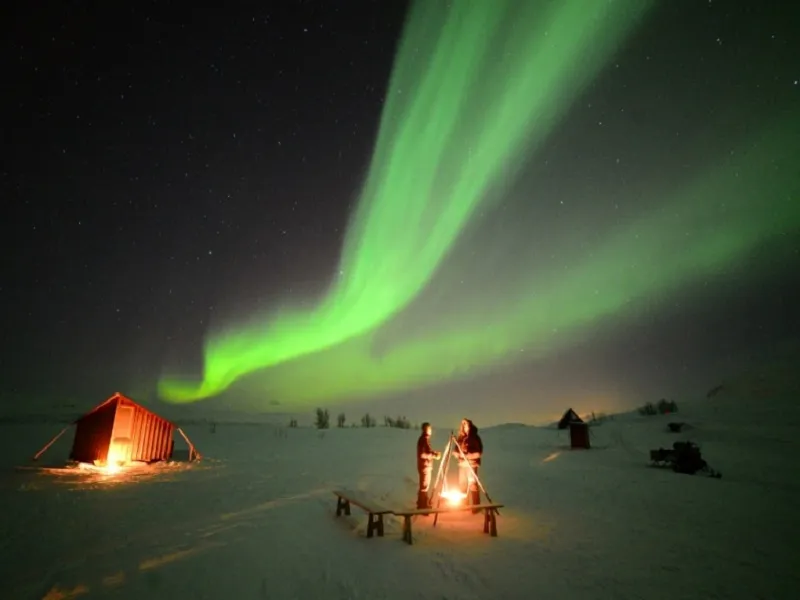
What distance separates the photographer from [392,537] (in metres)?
9.98

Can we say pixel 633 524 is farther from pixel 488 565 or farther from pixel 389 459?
pixel 389 459

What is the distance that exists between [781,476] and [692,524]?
10.8 metres

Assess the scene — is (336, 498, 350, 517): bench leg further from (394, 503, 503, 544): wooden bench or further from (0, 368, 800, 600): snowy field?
(394, 503, 503, 544): wooden bench

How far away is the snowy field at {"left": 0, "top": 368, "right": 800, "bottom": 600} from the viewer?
7.01 m

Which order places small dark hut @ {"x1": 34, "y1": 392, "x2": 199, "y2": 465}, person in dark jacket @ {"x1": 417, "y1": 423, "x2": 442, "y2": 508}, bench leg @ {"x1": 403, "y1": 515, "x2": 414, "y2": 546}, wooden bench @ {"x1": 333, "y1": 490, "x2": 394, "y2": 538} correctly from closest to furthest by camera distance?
bench leg @ {"x1": 403, "y1": 515, "x2": 414, "y2": 546} < wooden bench @ {"x1": 333, "y1": 490, "x2": 394, "y2": 538} < person in dark jacket @ {"x1": 417, "y1": 423, "x2": 442, "y2": 508} < small dark hut @ {"x1": 34, "y1": 392, "x2": 199, "y2": 465}

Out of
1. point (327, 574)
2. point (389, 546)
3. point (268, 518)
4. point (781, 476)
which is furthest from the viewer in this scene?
point (781, 476)

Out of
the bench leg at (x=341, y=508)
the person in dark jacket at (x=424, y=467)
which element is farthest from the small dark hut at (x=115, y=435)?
the person in dark jacket at (x=424, y=467)

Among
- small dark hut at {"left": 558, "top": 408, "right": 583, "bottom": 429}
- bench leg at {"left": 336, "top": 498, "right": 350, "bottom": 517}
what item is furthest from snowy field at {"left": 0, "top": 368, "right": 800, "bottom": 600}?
small dark hut at {"left": 558, "top": 408, "right": 583, "bottom": 429}

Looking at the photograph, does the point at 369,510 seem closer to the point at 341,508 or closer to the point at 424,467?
the point at 424,467

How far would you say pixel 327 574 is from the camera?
756 cm

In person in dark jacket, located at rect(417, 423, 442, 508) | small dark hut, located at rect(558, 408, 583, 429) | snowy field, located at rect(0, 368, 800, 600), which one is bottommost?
snowy field, located at rect(0, 368, 800, 600)

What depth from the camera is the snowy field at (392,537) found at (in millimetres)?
7012

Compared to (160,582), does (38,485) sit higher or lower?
higher

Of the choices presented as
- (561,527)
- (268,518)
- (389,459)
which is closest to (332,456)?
(389,459)
